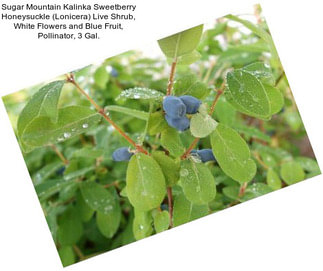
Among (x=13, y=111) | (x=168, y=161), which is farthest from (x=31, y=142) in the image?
(x=13, y=111)

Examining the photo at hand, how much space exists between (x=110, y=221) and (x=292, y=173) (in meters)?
0.57

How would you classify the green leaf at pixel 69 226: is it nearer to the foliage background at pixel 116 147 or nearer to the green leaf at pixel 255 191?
the foliage background at pixel 116 147

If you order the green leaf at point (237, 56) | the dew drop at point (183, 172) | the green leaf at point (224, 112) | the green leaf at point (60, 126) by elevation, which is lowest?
the green leaf at point (224, 112)

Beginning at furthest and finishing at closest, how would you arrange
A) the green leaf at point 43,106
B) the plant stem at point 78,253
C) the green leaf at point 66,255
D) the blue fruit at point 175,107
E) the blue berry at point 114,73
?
1. the blue berry at point 114,73
2. the plant stem at point 78,253
3. the green leaf at point 66,255
4. the green leaf at point 43,106
5. the blue fruit at point 175,107

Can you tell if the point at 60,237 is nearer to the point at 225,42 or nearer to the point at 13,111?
the point at 13,111

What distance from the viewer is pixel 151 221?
0.83 meters

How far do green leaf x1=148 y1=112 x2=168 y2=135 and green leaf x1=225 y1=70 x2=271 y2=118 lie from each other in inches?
5.4

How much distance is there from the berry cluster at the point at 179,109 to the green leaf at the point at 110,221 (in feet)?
1.48

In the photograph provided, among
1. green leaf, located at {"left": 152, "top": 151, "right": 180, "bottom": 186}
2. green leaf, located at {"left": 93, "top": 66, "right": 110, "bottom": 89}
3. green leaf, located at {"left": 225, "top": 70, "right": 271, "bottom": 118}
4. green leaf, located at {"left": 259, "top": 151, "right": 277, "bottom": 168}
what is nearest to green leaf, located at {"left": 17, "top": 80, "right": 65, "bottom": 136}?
green leaf, located at {"left": 152, "top": 151, "right": 180, "bottom": 186}

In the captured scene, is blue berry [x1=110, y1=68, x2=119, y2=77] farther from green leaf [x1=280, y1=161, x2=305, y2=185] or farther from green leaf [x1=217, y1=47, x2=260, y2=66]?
green leaf [x1=280, y1=161, x2=305, y2=185]

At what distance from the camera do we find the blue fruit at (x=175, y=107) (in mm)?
663

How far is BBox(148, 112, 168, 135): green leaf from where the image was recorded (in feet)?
2.40

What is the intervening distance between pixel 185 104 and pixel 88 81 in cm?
92

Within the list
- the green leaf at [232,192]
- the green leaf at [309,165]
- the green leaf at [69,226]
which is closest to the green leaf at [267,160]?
the green leaf at [309,165]
